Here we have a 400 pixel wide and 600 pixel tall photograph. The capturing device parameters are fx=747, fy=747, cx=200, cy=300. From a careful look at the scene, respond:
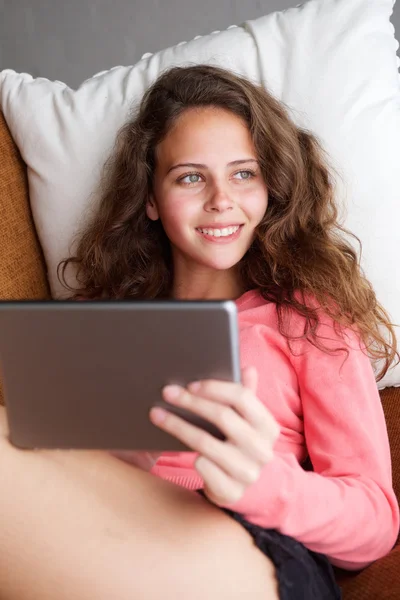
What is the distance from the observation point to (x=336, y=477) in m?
1.01

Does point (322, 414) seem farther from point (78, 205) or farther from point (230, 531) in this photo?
point (78, 205)

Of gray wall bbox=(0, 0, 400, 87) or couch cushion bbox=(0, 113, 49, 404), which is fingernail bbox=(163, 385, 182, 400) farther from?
gray wall bbox=(0, 0, 400, 87)

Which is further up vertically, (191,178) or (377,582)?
(191,178)

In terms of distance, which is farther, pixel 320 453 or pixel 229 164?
pixel 229 164

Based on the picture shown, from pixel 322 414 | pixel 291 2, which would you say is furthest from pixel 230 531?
pixel 291 2

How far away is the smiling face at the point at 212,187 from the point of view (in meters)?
1.17

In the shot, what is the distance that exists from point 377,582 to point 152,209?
0.72 meters

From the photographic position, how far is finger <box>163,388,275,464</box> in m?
0.75

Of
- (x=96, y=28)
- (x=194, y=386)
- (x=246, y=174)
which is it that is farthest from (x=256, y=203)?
(x=96, y=28)

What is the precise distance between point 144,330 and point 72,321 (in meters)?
0.08

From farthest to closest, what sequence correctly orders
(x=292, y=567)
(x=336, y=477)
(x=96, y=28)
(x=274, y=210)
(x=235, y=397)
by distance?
(x=96, y=28) → (x=274, y=210) → (x=336, y=477) → (x=292, y=567) → (x=235, y=397)

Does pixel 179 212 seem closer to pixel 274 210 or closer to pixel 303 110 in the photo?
pixel 274 210

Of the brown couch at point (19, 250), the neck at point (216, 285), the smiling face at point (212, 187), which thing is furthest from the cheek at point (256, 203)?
the brown couch at point (19, 250)

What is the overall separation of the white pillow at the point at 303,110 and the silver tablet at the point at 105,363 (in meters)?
0.60
